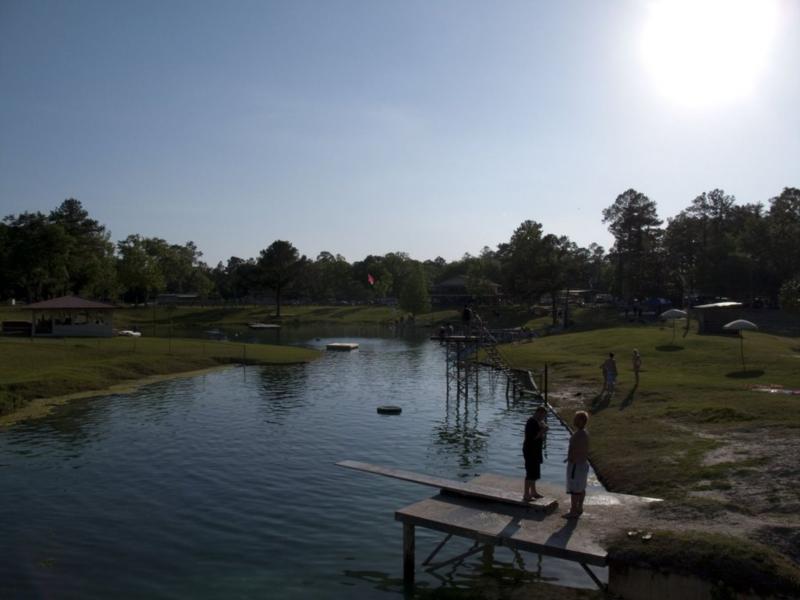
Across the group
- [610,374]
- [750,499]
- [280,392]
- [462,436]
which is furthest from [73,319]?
[750,499]

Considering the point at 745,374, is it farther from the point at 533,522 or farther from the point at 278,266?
the point at 278,266

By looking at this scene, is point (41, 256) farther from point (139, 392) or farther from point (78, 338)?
point (139, 392)

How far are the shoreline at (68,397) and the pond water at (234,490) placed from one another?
128 centimetres

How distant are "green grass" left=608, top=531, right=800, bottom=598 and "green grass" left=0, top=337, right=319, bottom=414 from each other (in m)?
36.3

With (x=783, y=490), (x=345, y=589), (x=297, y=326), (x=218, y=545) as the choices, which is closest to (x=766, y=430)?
(x=783, y=490)

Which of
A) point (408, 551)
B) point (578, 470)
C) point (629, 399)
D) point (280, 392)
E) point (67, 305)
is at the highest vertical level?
point (67, 305)

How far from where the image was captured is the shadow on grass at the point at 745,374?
44.8 m

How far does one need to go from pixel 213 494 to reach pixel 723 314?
62838 mm

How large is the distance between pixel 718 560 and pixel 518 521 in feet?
16.0

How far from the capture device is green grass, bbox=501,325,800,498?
24562 mm

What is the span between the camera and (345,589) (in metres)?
17.0

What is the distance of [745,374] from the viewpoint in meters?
45.5

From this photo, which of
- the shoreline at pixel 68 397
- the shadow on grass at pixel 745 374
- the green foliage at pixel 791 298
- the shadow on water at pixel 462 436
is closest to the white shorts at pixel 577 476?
the shadow on water at pixel 462 436

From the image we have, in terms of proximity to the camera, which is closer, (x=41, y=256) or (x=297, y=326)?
(x=41, y=256)
